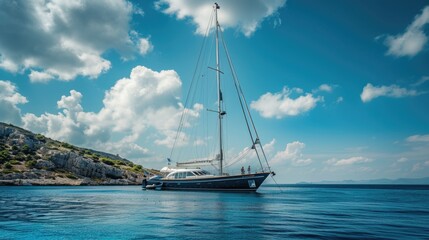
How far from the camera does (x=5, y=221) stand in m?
24.1

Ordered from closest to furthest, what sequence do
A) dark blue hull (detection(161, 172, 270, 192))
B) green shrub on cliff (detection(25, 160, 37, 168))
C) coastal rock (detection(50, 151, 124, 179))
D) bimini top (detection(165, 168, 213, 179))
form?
dark blue hull (detection(161, 172, 270, 192))
bimini top (detection(165, 168, 213, 179))
green shrub on cliff (detection(25, 160, 37, 168))
coastal rock (detection(50, 151, 124, 179))

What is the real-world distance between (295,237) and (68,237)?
46.6 ft

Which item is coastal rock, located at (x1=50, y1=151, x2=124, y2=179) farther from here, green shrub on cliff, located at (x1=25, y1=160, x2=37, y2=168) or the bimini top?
the bimini top

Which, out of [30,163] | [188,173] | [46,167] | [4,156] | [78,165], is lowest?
[188,173]

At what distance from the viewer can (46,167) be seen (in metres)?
129

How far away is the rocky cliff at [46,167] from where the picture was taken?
4575 inches

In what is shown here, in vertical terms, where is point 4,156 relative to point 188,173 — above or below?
above

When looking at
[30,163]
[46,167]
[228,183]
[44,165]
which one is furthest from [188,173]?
[44,165]

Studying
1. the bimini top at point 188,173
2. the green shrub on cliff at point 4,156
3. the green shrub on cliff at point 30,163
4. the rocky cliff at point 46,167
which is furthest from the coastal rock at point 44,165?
the bimini top at point 188,173

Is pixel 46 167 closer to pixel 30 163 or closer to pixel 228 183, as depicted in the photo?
pixel 30 163

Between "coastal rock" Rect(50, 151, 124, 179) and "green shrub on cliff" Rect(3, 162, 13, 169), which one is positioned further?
"coastal rock" Rect(50, 151, 124, 179)

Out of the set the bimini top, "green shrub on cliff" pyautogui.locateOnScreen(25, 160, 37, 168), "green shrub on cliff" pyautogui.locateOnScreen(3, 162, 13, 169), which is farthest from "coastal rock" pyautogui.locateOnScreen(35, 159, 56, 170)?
the bimini top

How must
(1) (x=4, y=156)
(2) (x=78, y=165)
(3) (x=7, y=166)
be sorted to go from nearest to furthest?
(3) (x=7, y=166)
(1) (x=4, y=156)
(2) (x=78, y=165)

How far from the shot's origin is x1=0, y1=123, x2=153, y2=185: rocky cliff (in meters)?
116
